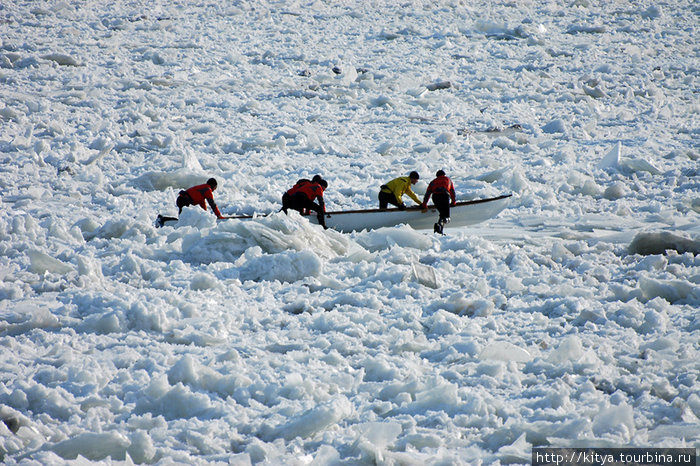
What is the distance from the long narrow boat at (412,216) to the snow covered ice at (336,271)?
0.65 ft

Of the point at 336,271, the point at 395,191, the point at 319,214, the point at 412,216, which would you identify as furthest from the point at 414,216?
the point at 336,271

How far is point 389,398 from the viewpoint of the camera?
14.7 ft

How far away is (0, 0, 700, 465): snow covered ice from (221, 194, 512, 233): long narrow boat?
20 cm

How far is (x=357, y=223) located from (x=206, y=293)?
3.18 meters

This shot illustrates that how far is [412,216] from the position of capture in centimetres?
919

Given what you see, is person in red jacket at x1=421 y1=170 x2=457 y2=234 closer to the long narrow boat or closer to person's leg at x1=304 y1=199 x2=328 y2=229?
the long narrow boat

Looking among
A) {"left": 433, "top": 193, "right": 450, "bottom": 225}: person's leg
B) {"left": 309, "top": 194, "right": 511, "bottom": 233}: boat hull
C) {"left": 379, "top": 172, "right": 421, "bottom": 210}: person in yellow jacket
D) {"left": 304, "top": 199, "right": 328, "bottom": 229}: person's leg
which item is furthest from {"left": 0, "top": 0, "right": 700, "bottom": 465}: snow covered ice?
{"left": 379, "top": 172, "right": 421, "bottom": 210}: person in yellow jacket

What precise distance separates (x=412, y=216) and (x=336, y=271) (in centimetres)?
250

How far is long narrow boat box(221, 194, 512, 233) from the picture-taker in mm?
8938

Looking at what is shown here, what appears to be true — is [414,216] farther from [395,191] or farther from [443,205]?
[395,191]

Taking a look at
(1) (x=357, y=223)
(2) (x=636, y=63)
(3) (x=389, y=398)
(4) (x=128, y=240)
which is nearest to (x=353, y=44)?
(2) (x=636, y=63)

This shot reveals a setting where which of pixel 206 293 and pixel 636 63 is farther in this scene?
pixel 636 63

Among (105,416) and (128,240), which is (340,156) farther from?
(105,416)

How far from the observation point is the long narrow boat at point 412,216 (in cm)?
894
